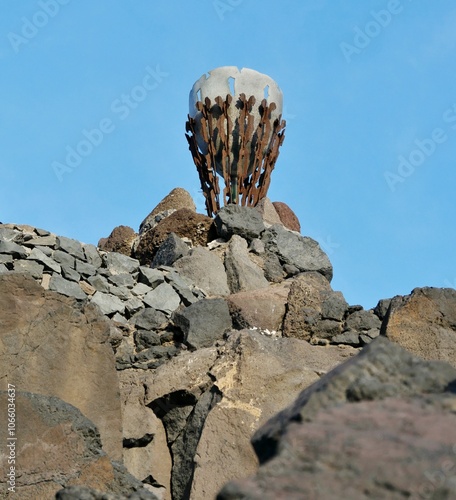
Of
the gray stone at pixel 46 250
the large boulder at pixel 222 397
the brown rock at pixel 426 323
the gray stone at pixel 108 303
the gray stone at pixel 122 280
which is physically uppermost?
the gray stone at pixel 46 250

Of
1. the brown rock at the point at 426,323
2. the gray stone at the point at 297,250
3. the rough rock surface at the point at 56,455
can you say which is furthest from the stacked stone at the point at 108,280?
the rough rock surface at the point at 56,455

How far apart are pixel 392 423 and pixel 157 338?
623 centimetres

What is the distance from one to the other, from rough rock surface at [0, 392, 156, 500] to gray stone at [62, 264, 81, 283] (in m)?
4.26

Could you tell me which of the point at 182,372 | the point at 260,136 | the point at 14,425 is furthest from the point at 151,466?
the point at 260,136

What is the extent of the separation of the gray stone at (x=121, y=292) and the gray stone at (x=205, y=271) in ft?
2.73

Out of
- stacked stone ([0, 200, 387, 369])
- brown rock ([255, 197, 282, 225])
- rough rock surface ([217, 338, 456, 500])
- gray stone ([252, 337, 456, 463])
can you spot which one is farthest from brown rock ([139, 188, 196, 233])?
rough rock surface ([217, 338, 456, 500])

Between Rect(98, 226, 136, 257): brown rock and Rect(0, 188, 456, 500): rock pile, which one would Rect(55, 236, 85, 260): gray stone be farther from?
Rect(98, 226, 136, 257): brown rock

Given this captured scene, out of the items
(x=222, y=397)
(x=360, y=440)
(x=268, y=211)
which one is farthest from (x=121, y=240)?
(x=360, y=440)

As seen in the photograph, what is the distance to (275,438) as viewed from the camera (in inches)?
80.2

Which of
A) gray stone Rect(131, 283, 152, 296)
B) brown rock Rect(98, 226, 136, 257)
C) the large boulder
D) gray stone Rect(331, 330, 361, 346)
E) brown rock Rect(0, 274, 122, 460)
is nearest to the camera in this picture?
the large boulder

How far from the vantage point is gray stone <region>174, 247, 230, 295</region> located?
962cm

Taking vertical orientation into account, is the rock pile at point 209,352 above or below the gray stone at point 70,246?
below

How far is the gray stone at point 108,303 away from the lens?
8.61 metres

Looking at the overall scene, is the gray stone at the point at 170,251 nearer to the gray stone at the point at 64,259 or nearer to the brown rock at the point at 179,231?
the brown rock at the point at 179,231
